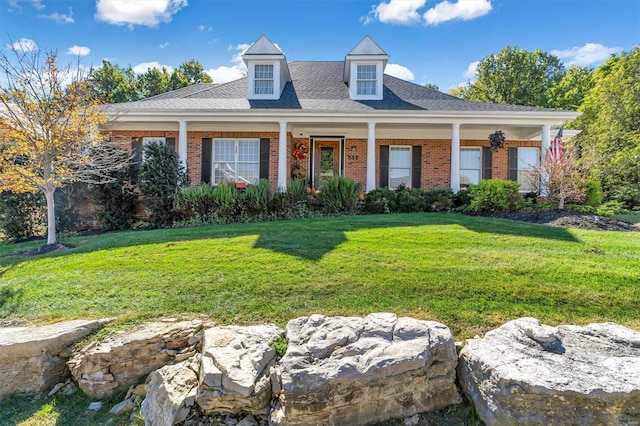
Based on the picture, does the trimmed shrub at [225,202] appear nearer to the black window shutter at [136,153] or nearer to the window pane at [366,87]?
the black window shutter at [136,153]

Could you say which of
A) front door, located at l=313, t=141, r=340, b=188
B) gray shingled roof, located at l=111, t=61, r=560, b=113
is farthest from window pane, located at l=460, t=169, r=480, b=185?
front door, located at l=313, t=141, r=340, b=188

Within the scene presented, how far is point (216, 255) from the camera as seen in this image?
5.36m

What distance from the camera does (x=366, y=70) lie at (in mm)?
12445

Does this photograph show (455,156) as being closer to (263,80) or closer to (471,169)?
(471,169)

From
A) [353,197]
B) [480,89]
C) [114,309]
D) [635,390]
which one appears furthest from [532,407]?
[480,89]

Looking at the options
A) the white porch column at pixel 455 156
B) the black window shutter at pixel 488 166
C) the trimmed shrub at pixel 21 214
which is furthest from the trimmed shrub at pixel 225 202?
the black window shutter at pixel 488 166

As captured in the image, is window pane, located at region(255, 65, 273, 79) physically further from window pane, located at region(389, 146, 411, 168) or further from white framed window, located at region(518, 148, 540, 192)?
white framed window, located at region(518, 148, 540, 192)

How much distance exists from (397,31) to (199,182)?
35.7ft

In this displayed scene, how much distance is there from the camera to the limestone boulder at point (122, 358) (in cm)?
316

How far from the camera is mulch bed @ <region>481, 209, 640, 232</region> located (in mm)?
7466

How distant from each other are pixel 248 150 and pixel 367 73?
5.35 m

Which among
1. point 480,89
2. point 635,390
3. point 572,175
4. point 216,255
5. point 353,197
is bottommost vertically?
point 635,390

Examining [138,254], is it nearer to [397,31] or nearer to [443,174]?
[443,174]

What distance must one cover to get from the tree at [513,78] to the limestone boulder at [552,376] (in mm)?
28402
